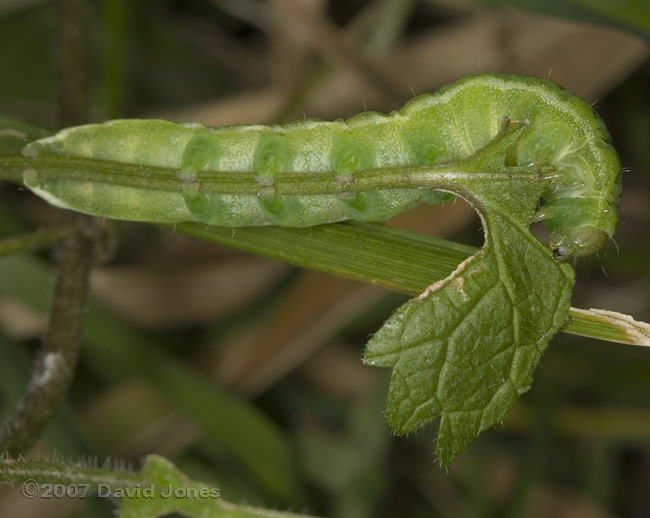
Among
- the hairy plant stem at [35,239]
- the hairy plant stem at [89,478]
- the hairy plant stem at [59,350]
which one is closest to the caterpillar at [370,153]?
the hairy plant stem at [35,239]

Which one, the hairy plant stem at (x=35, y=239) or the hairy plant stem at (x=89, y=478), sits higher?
the hairy plant stem at (x=35, y=239)

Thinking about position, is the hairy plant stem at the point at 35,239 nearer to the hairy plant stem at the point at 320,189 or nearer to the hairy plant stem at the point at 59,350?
the hairy plant stem at the point at 59,350

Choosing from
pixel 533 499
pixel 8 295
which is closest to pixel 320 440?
pixel 533 499

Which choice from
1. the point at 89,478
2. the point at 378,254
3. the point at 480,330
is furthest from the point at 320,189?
the point at 89,478

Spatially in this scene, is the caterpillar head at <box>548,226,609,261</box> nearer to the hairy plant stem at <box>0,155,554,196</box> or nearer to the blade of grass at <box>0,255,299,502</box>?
the hairy plant stem at <box>0,155,554,196</box>

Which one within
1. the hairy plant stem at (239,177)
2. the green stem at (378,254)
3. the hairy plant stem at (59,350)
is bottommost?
the hairy plant stem at (59,350)

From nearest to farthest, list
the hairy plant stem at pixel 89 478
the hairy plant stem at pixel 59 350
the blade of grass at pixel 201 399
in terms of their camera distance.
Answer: the hairy plant stem at pixel 89 478
the hairy plant stem at pixel 59 350
the blade of grass at pixel 201 399

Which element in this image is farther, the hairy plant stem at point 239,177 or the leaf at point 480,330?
the hairy plant stem at point 239,177
